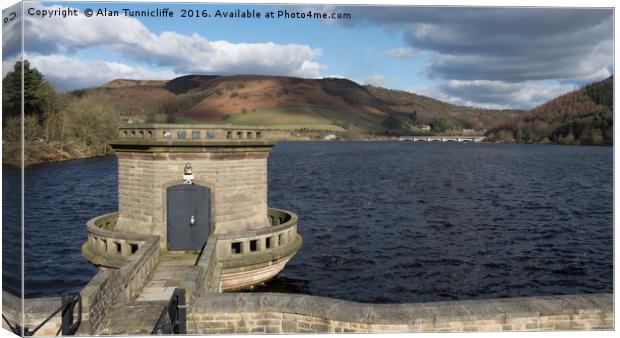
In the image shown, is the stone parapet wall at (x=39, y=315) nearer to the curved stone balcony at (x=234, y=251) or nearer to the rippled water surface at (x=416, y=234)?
the curved stone balcony at (x=234, y=251)

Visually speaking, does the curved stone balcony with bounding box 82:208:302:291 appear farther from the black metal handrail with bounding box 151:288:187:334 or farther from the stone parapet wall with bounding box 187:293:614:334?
the black metal handrail with bounding box 151:288:187:334

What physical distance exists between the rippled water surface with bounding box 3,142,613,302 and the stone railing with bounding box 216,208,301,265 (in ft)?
5.07

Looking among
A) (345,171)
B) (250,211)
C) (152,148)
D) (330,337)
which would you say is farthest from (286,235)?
(345,171)

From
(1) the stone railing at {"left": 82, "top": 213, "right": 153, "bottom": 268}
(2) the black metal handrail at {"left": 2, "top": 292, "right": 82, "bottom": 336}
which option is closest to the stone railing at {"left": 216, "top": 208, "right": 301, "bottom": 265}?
(1) the stone railing at {"left": 82, "top": 213, "right": 153, "bottom": 268}

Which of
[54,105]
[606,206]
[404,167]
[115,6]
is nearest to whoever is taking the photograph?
[115,6]

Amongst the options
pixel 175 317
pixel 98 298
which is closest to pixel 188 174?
pixel 98 298

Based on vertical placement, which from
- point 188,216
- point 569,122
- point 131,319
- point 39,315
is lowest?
point 131,319

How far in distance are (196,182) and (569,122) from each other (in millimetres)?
30009

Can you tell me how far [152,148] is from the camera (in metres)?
13.1

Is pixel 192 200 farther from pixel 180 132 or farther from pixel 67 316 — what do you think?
pixel 67 316

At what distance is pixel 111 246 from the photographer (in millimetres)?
13664

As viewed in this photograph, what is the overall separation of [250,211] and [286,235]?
1.46 meters

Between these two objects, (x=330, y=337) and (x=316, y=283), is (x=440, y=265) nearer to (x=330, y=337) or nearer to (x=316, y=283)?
(x=316, y=283)

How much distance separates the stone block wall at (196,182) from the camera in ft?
43.7
